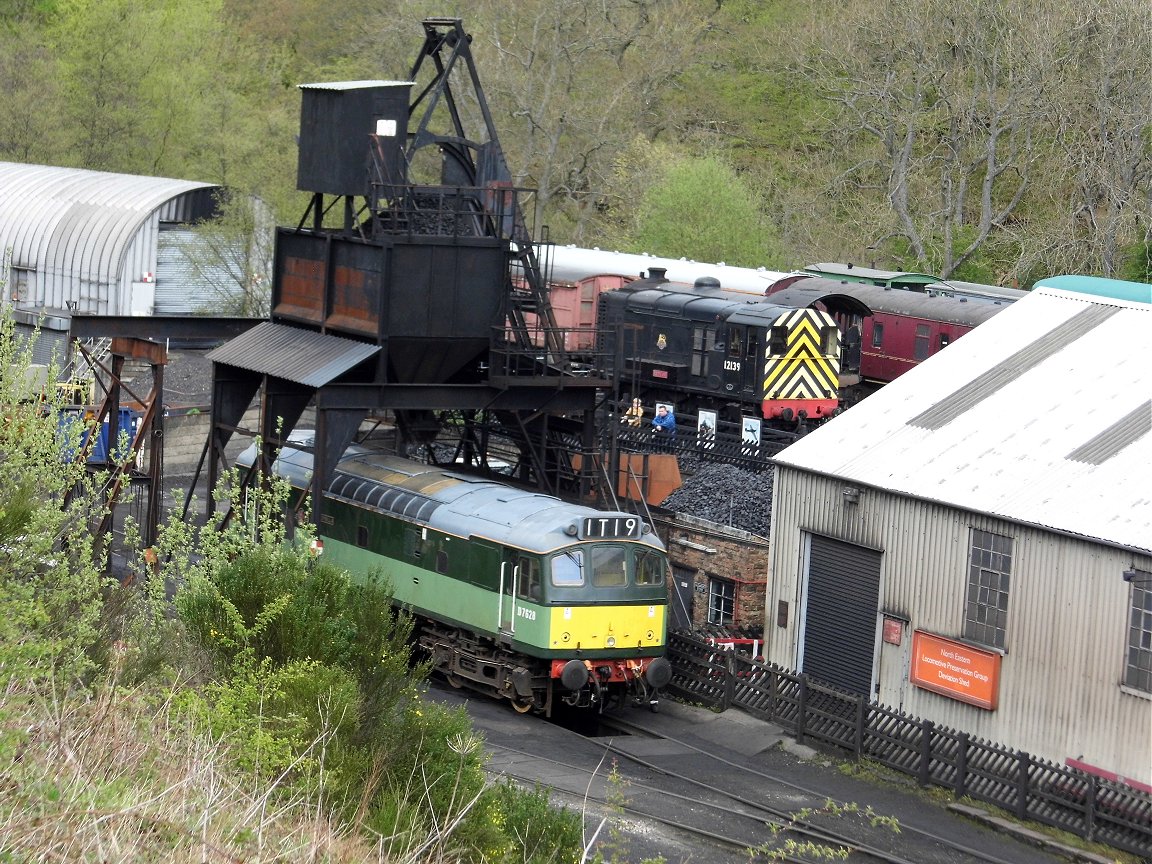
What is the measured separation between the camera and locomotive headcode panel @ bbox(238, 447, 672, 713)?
2291 cm

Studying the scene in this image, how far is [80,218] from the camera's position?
56375 mm

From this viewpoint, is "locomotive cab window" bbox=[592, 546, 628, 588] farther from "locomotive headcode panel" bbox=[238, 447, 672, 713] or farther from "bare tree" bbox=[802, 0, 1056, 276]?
"bare tree" bbox=[802, 0, 1056, 276]

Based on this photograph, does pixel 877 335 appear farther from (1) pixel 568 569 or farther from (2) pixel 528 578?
(2) pixel 528 578

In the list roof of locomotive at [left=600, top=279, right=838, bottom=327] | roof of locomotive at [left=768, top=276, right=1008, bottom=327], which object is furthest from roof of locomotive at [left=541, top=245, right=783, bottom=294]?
roof of locomotive at [left=600, top=279, right=838, bottom=327]

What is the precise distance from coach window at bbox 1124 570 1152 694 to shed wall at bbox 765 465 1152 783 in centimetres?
11

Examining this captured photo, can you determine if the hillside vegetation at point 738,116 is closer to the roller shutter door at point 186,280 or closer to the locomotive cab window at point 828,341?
the roller shutter door at point 186,280

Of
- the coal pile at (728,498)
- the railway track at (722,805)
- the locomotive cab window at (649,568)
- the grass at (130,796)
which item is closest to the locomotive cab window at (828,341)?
the coal pile at (728,498)

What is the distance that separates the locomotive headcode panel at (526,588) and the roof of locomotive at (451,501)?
0.09ft

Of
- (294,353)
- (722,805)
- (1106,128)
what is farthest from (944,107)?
(722,805)

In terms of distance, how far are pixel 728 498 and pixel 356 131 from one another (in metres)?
10.1

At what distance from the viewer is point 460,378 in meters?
28.5

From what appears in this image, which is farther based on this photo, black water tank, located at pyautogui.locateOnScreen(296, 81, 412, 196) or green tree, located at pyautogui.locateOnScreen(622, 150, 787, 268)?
green tree, located at pyautogui.locateOnScreen(622, 150, 787, 268)

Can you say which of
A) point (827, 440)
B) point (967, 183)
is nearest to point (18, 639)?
point (827, 440)

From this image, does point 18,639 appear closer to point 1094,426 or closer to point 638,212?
point 1094,426
